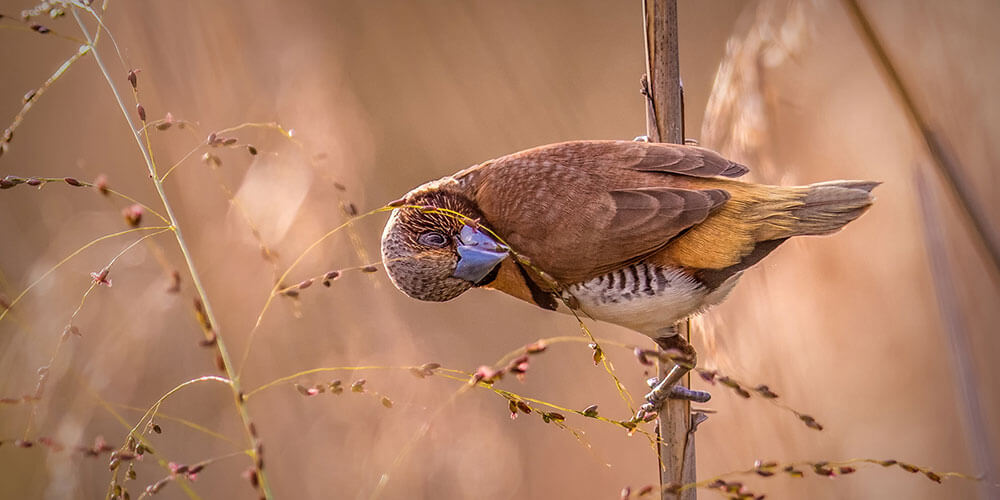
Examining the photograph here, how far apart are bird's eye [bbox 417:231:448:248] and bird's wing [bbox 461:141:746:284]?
143 millimetres

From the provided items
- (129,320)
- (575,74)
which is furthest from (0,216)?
(575,74)

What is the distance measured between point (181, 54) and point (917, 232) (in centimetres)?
296

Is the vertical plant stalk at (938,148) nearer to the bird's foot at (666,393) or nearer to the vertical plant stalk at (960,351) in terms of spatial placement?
the vertical plant stalk at (960,351)

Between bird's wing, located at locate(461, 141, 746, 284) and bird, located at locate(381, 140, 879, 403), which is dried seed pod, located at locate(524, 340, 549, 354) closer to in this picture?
bird, located at locate(381, 140, 879, 403)

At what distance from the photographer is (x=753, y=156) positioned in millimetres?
2324

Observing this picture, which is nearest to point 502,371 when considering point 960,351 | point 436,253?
point 960,351

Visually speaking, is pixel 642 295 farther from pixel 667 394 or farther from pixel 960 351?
pixel 960 351

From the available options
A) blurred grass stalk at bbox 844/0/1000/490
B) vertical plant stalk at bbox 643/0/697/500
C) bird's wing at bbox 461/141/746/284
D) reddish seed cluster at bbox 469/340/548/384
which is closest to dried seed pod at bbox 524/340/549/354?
reddish seed cluster at bbox 469/340/548/384

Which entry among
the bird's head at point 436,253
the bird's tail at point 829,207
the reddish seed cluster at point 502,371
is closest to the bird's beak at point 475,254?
the bird's head at point 436,253

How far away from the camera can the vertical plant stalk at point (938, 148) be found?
4.01 feet

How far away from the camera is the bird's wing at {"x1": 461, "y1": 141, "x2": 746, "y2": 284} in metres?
2.00

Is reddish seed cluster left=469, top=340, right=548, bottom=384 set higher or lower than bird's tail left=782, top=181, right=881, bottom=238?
higher

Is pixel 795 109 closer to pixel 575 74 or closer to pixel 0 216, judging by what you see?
pixel 575 74

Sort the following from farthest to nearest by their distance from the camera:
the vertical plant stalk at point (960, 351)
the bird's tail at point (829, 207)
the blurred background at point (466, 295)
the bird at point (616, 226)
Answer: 1. the blurred background at point (466, 295)
2. the bird at point (616, 226)
3. the bird's tail at point (829, 207)
4. the vertical plant stalk at point (960, 351)
